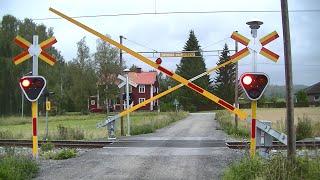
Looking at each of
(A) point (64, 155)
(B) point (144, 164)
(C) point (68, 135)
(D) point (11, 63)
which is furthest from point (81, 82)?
(B) point (144, 164)

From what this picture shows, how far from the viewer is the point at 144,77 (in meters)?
98.1

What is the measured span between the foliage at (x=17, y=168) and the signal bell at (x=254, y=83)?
17.2 ft

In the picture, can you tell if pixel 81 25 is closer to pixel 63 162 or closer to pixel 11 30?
pixel 63 162

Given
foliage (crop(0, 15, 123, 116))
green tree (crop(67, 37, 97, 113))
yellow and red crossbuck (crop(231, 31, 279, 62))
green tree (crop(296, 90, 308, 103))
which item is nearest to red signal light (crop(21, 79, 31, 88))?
yellow and red crossbuck (crop(231, 31, 279, 62))

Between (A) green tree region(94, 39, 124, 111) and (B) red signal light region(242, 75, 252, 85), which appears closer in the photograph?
(B) red signal light region(242, 75, 252, 85)

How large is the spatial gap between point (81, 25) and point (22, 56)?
2.36 meters

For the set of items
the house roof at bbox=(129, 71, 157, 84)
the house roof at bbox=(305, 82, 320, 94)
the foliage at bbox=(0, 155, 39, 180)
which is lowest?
the foliage at bbox=(0, 155, 39, 180)

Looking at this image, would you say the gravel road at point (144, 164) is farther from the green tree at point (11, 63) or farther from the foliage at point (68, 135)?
the green tree at point (11, 63)

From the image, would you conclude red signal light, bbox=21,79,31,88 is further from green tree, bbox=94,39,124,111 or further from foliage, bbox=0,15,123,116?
green tree, bbox=94,39,124,111

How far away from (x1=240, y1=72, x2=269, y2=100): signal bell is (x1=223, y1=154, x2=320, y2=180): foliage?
152 cm

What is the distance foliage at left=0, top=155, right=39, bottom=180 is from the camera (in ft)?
33.1

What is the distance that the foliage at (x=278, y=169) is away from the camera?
8562 millimetres

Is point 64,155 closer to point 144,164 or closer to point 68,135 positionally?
point 144,164

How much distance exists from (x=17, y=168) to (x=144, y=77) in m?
87.5
